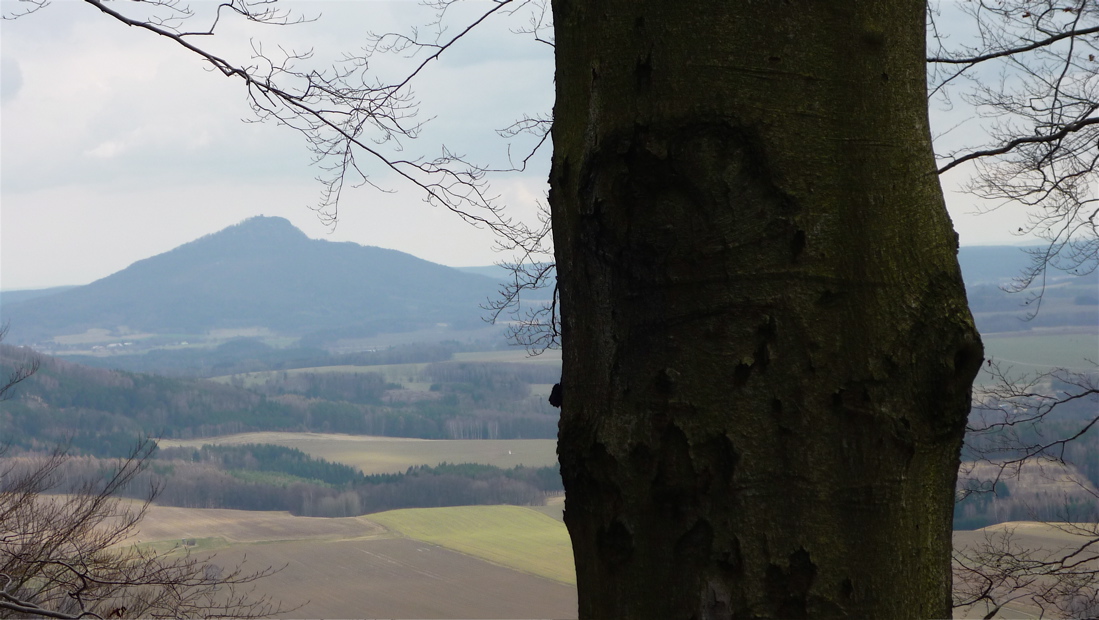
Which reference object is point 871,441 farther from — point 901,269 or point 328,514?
point 328,514

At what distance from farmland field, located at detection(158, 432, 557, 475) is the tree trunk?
6133cm

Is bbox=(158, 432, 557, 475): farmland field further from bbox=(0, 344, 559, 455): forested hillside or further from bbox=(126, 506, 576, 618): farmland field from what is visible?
bbox=(126, 506, 576, 618): farmland field

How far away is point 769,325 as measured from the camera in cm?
96

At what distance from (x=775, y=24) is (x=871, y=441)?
488 mm

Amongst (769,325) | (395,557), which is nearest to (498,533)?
(395,557)

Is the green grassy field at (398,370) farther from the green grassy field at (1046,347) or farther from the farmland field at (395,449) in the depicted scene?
the green grassy field at (1046,347)

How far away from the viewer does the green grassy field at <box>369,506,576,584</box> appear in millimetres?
37031

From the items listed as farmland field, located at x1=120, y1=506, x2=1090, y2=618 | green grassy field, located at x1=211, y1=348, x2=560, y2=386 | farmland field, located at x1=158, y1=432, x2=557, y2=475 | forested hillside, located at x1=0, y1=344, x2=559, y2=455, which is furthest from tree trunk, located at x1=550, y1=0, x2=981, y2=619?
green grassy field, located at x1=211, y1=348, x2=560, y2=386

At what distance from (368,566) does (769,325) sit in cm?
3796

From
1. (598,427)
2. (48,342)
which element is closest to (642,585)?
(598,427)

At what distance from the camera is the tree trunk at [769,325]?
3.14 feet

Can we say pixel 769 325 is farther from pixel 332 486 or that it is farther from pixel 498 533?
pixel 332 486

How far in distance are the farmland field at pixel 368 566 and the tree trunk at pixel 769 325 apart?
84.4 ft

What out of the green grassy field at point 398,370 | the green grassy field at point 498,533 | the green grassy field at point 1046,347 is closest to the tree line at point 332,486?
the green grassy field at point 498,533
